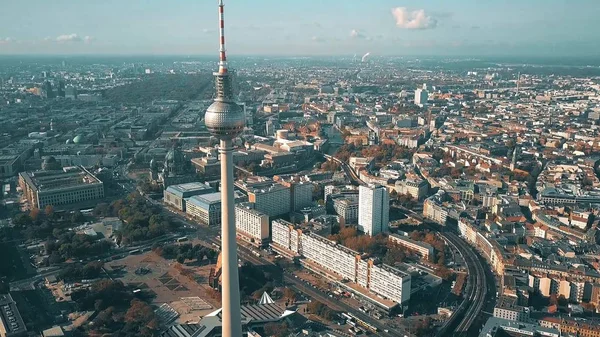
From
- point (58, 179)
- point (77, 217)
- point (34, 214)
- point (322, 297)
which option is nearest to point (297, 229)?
point (322, 297)

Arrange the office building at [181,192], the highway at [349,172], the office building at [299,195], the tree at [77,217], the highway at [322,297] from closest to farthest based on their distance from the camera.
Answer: the highway at [322,297]
the tree at [77,217]
the office building at [299,195]
the office building at [181,192]
the highway at [349,172]

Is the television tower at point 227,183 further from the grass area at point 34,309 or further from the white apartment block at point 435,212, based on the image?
the white apartment block at point 435,212

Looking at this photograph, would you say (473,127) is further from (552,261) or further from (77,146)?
(77,146)

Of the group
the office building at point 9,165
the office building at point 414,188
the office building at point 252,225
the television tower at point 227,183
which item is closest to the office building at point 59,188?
the office building at point 9,165

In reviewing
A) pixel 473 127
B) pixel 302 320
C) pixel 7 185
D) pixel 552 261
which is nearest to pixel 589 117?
pixel 473 127

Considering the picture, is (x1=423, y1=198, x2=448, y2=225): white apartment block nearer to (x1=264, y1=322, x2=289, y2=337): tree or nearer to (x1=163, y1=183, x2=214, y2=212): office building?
(x1=163, y1=183, x2=214, y2=212): office building

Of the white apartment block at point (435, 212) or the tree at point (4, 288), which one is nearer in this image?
the tree at point (4, 288)

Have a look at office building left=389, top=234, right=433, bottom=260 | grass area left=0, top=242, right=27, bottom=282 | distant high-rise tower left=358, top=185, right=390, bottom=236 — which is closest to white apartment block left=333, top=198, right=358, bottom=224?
distant high-rise tower left=358, top=185, right=390, bottom=236
